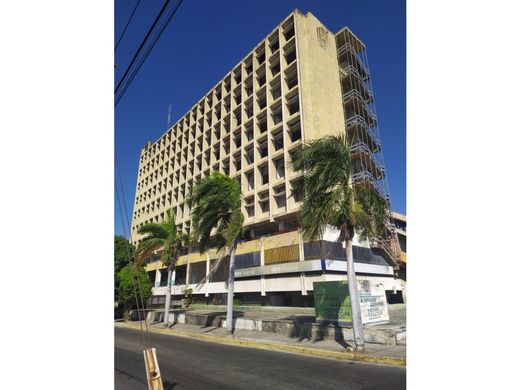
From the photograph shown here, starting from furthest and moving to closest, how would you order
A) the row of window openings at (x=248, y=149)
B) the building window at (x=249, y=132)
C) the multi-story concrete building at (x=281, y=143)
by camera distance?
the building window at (x=249, y=132), the row of window openings at (x=248, y=149), the multi-story concrete building at (x=281, y=143)

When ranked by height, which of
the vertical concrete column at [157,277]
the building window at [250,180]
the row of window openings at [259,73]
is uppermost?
the row of window openings at [259,73]

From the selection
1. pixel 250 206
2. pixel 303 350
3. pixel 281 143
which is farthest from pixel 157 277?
pixel 303 350

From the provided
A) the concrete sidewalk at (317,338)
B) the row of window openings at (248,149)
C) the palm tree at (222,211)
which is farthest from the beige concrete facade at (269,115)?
the concrete sidewalk at (317,338)

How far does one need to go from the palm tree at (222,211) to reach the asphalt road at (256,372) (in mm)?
7072

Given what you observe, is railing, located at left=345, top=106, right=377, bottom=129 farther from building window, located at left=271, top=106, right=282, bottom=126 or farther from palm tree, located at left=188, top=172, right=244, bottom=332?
palm tree, located at left=188, top=172, right=244, bottom=332

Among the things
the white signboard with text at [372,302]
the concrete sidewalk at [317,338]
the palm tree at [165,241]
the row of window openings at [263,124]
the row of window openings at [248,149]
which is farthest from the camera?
the row of window openings at [263,124]

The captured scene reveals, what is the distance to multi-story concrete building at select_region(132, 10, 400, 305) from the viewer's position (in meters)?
31.9

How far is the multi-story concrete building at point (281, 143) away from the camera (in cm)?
3189

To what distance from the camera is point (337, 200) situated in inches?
477

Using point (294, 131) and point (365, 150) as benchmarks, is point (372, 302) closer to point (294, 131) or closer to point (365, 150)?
point (294, 131)

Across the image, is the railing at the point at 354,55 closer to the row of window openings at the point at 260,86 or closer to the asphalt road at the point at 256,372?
the row of window openings at the point at 260,86

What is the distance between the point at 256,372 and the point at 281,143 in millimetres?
30086
